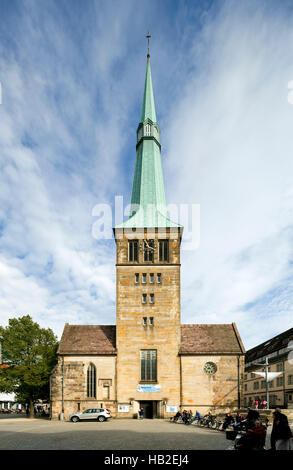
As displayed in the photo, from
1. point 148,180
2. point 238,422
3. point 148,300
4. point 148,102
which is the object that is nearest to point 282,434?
point 238,422

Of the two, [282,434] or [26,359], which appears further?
[26,359]

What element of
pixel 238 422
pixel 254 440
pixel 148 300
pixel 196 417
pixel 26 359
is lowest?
pixel 196 417

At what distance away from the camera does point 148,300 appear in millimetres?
40844

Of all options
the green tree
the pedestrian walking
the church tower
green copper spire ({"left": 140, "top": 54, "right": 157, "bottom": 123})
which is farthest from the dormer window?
the pedestrian walking

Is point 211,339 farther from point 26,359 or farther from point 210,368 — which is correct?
point 26,359

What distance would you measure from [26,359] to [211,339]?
69.6ft

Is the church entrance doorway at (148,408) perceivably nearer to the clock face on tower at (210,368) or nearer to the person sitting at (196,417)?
the clock face on tower at (210,368)

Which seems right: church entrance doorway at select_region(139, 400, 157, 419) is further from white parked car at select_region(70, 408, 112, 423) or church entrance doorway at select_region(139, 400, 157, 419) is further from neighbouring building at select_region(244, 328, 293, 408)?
neighbouring building at select_region(244, 328, 293, 408)

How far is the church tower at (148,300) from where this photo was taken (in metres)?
38.2

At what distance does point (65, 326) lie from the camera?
43.1 meters

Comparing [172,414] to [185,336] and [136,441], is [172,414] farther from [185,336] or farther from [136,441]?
[136,441]

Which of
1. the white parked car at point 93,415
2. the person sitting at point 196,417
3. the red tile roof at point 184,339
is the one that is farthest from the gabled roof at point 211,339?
the white parked car at point 93,415

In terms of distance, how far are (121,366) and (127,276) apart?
959 centimetres
